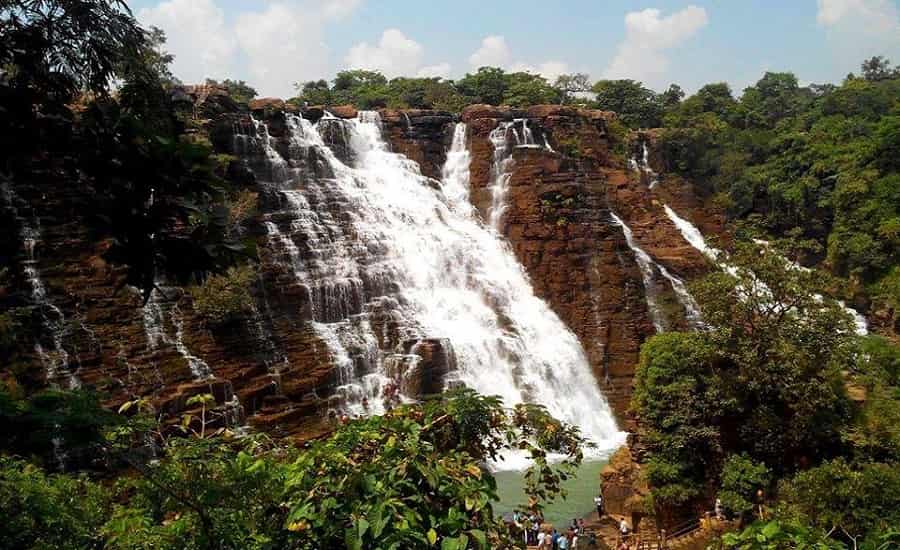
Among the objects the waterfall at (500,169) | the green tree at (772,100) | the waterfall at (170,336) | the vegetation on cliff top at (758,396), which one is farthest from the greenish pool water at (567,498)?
the green tree at (772,100)

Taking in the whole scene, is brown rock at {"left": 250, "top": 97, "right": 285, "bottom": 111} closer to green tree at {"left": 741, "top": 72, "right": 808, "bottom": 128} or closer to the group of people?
the group of people

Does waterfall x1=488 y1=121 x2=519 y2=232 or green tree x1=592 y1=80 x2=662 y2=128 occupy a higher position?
green tree x1=592 y1=80 x2=662 y2=128

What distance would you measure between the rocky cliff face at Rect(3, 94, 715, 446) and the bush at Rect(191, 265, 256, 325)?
30 centimetres

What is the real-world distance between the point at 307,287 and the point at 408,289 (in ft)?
11.6

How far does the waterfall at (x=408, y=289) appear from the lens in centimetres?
1781

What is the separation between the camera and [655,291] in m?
22.7

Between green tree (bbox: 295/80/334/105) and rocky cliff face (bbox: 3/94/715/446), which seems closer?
rocky cliff face (bbox: 3/94/715/446)

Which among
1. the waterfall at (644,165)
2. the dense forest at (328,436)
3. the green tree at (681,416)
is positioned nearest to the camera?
the dense forest at (328,436)

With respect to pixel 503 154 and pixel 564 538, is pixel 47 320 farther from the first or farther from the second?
pixel 503 154

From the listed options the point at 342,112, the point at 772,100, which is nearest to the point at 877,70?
the point at 772,100

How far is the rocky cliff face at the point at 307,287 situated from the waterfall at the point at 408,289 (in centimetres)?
28

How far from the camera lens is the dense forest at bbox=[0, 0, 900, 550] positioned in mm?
2578

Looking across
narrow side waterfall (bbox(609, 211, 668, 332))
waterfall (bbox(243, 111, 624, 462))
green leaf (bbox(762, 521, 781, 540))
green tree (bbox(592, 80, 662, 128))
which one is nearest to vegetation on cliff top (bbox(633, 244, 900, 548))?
waterfall (bbox(243, 111, 624, 462))

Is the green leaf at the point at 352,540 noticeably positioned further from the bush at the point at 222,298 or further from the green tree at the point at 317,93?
the green tree at the point at 317,93
